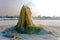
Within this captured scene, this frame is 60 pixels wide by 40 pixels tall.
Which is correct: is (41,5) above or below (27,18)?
above

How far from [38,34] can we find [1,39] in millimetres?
984

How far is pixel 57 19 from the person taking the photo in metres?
6.45

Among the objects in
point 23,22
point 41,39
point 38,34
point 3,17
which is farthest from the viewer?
point 3,17

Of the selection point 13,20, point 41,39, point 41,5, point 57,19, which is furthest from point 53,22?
point 41,39

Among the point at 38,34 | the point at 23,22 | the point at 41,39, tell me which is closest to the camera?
the point at 41,39

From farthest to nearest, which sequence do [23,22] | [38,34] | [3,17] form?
1. [3,17]
2. [23,22]
3. [38,34]

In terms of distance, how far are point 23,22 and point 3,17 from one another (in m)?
1.57

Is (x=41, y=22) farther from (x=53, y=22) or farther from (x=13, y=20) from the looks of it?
(x=13, y=20)

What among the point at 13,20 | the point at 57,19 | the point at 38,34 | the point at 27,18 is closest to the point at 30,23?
the point at 27,18

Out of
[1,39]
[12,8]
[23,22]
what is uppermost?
[12,8]

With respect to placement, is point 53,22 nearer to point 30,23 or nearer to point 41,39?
point 30,23

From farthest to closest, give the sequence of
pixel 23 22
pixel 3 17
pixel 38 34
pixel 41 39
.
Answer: pixel 3 17
pixel 23 22
pixel 38 34
pixel 41 39

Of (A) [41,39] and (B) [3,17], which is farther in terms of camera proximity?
(B) [3,17]

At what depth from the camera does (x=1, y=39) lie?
12.5ft
